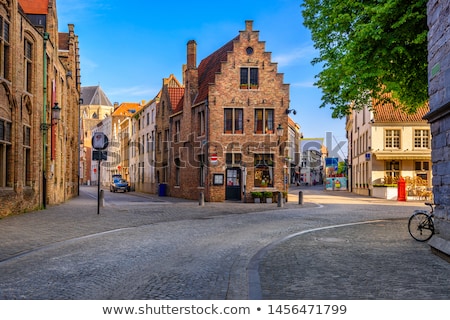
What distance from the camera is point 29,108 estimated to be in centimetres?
2134

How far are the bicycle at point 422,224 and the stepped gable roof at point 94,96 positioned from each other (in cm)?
12087

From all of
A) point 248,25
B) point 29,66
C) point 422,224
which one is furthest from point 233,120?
point 422,224

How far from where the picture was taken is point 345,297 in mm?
6184

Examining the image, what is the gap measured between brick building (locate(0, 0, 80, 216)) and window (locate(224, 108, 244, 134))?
10738 millimetres

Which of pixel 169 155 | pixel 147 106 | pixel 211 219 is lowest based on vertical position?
pixel 211 219

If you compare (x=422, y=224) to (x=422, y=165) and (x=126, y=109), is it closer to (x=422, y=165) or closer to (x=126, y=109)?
(x=422, y=165)

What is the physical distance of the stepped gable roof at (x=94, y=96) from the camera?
126438mm

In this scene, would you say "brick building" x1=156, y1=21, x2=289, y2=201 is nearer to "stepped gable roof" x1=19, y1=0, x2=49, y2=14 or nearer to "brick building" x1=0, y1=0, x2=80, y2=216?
"brick building" x1=0, y1=0, x2=80, y2=216

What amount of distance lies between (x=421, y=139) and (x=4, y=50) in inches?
1315

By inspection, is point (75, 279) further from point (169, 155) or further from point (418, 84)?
point (169, 155)

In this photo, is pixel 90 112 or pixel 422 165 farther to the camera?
pixel 90 112

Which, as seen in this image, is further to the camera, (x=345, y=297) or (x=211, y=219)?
(x=211, y=219)
